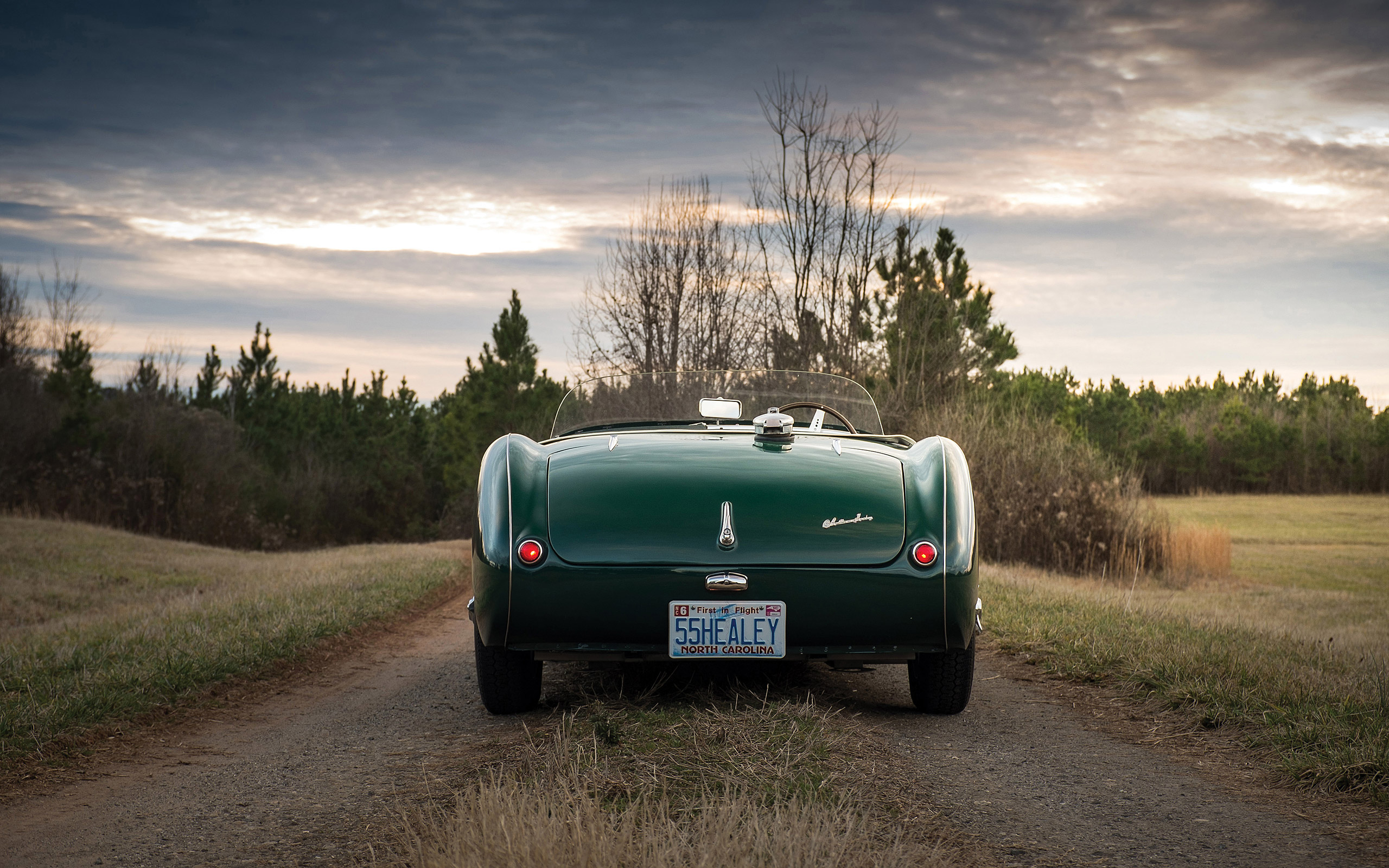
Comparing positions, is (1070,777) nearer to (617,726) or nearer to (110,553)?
(617,726)

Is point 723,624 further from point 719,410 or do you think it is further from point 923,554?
point 719,410

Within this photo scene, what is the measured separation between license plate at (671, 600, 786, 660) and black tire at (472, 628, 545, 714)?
30.6 inches

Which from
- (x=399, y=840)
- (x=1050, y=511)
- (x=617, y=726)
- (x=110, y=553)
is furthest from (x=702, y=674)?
(x=110, y=553)

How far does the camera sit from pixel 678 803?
2.78 metres

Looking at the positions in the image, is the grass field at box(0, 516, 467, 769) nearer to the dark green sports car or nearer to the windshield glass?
the dark green sports car

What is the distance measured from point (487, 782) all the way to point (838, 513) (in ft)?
5.05

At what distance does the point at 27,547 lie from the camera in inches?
610

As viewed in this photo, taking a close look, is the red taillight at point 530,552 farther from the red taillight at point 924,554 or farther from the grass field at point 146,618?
the grass field at point 146,618

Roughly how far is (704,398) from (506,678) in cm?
215

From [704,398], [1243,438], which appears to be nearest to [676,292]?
[704,398]

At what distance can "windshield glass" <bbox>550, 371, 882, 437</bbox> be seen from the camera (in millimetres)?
5328

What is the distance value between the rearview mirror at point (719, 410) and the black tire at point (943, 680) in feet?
4.91

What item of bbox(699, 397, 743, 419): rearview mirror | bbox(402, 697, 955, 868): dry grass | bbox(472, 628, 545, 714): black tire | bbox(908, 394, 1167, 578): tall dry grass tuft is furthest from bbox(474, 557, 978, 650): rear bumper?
bbox(908, 394, 1167, 578): tall dry grass tuft

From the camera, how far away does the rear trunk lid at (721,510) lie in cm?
353
